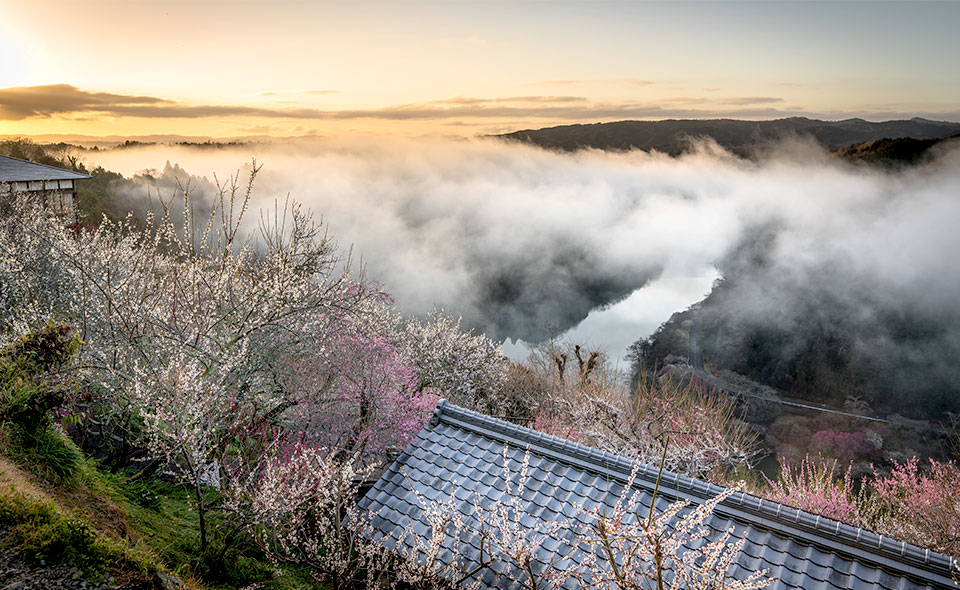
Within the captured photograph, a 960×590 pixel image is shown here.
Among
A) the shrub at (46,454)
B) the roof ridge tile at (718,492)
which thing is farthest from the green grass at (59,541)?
the roof ridge tile at (718,492)

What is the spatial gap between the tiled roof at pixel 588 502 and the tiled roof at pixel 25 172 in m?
23.8

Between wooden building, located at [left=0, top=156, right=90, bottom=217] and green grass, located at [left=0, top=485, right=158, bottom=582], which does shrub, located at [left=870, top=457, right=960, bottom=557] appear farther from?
wooden building, located at [left=0, top=156, right=90, bottom=217]

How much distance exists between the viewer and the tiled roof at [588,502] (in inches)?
198

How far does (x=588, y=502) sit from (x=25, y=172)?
2882cm

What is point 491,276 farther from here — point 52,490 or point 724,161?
point 52,490

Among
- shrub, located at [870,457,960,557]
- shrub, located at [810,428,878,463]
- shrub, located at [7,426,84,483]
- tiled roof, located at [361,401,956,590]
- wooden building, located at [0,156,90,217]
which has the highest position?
wooden building, located at [0,156,90,217]

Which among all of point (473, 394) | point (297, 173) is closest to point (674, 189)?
point (297, 173)

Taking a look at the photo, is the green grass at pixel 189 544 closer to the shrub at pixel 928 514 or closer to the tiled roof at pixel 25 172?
the shrub at pixel 928 514

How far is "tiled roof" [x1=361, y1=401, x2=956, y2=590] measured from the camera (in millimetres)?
5020

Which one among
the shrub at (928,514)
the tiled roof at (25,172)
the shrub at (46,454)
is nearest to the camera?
the shrub at (46,454)

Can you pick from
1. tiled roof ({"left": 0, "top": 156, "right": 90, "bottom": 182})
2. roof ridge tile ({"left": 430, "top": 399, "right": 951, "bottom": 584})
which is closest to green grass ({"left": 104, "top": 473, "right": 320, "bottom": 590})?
roof ridge tile ({"left": 430, "top": 399, "right": 951, "bottom": 584})

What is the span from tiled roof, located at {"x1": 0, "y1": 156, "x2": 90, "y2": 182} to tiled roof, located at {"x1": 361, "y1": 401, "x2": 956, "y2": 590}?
78.1 feet

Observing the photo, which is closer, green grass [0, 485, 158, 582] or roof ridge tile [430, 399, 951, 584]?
green grass [0, 485, 158, 582]

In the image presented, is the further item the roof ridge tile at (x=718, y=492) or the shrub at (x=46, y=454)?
the shrub at (x=46, y=454)
